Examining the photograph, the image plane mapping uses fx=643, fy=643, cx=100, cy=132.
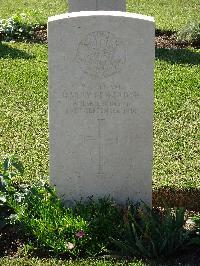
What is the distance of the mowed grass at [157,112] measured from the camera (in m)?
6.76

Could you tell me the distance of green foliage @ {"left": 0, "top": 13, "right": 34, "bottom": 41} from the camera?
12359 mm

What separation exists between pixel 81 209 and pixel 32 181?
1.06 m

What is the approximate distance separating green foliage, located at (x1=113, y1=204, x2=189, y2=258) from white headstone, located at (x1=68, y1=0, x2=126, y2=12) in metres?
5.96

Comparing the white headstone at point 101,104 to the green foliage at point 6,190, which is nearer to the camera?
the white headstone at point 101,104

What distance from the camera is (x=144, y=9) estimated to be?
51.2ft

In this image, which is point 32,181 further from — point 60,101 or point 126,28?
point 126,28

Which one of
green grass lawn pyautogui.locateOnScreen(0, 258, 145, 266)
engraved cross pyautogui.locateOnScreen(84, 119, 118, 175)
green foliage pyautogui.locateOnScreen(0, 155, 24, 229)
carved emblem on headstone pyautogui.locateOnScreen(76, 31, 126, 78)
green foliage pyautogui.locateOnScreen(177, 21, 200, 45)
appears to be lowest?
green grass lawn pyautogui.locateOnScreen(0, 258, 145, 266)

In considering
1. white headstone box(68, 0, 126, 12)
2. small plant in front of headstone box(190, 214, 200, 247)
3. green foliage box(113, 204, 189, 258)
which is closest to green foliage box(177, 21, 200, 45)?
white headstone box(68, 0, 126, 12)

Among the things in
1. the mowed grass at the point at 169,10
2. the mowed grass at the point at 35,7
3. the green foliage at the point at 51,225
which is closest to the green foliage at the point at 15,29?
the mowed grass at the point at 35,7

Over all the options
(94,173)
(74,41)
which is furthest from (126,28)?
(94,173)

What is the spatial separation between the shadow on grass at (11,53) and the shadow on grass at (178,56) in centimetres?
226

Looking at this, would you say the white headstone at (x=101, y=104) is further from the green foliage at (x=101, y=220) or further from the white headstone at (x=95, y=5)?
the white headstone at (x=95, y=5)

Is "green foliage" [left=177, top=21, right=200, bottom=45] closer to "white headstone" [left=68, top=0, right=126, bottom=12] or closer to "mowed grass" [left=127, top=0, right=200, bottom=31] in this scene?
"mowed grass" [left=127, top=0, right=200, bottom=31]

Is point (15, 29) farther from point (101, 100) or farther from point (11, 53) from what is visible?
point (101, 100)
